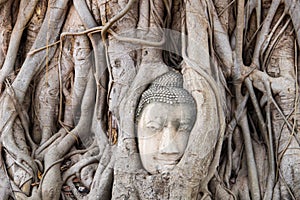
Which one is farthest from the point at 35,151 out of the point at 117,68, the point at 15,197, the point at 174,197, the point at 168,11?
the point at 168,11

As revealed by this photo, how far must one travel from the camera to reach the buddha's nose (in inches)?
101

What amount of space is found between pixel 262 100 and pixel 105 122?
3.36 ft

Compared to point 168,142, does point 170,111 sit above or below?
above

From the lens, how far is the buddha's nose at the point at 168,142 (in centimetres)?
A: 257

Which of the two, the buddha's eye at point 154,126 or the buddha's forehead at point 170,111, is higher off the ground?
the buddha's forehead at point 170,111

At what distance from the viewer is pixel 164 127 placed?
262 cm

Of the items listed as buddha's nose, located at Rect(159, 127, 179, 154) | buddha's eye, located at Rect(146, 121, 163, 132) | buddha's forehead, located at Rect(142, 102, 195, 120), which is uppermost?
buddha's forehead, located at Rect(142, 102, 195, 120)

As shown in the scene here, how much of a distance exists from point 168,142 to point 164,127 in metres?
0.09

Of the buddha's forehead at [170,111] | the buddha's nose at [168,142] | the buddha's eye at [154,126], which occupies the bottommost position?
the buddha's nose at [168,142]

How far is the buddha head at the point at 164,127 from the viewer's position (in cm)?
259

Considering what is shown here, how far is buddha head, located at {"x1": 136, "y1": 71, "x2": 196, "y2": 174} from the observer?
8.49ft

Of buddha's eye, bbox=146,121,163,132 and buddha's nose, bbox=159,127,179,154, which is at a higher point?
buddha's eye, bbox=146,121,163,132

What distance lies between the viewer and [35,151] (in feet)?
9.93

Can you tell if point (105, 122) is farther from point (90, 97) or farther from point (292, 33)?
point (292, 33)
